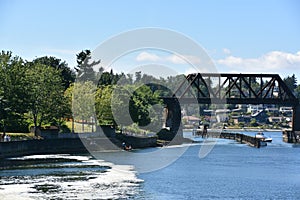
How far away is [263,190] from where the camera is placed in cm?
7069

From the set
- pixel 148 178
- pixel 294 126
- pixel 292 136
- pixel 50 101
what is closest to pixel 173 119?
pixel 292 136

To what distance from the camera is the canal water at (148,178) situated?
65250 mm

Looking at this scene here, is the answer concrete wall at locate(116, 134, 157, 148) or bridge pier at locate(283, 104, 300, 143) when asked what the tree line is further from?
bridge pier at locate(283, 104, 300, 143)

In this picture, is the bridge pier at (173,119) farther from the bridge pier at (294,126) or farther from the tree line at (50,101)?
the bridge pier at (294,126)

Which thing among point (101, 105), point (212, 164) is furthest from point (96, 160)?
point (101, 105)

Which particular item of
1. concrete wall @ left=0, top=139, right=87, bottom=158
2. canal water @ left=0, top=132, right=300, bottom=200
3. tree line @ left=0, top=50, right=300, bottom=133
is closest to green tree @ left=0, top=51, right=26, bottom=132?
tree line @ left=0, top=50, right=300, bottom=133

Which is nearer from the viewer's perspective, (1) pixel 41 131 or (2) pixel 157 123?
(1) pixel 41 131

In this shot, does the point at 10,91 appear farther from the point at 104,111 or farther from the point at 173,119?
the point at 173,119

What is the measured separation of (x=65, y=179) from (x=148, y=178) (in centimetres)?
974

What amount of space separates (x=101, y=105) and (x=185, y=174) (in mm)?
61517

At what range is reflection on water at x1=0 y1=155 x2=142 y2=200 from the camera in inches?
2490

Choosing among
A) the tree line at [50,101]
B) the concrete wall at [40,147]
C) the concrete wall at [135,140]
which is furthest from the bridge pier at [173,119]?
the concrete wall at [40,147]

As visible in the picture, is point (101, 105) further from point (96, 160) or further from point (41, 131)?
point (96, 160)

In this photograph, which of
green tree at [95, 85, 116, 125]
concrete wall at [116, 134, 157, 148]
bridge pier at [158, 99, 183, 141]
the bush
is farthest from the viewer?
bridge pier at [158, 99, 183, 141]
